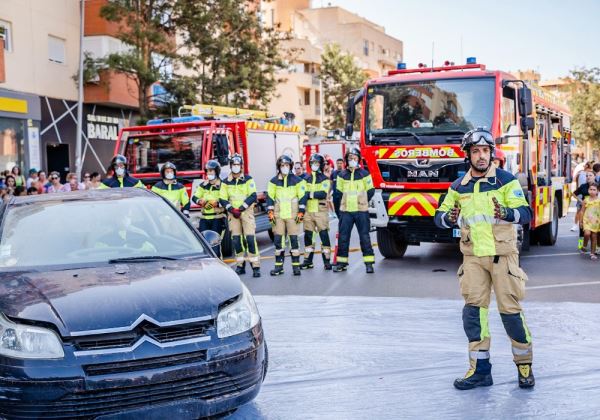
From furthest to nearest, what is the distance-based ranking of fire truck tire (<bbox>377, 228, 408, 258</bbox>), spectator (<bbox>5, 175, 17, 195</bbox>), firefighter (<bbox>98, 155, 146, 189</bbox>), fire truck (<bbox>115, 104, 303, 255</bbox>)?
1. spectator (<bbox>5, 175, 17, 195</bbox>)
2. fire truck (<bbox>115, 104, 303, 255</bbox>)
3. fire truck tire (<bbox>377, 228, 408, 258</bbox>)
4. firefighter (<bbox>98, 155, 146, 189</bbox>)

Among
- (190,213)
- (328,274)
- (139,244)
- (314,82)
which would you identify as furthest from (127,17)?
(314,82)

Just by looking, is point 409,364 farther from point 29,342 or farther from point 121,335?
point 29,342

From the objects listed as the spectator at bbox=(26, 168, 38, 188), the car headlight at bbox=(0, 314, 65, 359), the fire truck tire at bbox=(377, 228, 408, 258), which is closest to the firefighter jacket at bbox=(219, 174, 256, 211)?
the fire truck tire at bbox=(377, 228, 408, 258)

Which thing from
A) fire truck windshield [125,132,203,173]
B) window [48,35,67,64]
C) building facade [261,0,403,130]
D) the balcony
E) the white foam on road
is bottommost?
the white foam on road

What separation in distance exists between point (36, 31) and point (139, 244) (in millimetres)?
20279

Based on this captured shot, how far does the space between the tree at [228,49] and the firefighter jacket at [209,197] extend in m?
12.5

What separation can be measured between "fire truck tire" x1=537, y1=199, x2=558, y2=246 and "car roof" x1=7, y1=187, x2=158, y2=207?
34.6 ft

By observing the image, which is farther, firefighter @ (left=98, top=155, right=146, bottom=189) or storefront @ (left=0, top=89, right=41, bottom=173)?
storefront @ (left=0, top=89, right=41, bottom=173)

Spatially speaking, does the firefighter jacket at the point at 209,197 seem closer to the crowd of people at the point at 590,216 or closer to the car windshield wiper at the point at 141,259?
the crowd of people at the point at 590,216

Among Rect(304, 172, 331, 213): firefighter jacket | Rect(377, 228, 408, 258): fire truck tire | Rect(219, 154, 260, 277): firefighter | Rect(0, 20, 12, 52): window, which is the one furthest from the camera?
Rect(0, 20, 12, 52): window

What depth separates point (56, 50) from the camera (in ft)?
81.0

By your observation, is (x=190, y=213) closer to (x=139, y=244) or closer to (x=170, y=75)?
(x=139, y=244)

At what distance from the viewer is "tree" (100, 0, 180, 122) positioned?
2277 centimetres

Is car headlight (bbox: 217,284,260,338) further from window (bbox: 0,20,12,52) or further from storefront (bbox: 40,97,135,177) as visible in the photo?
storefront (bbox: 40,97,135,177)
